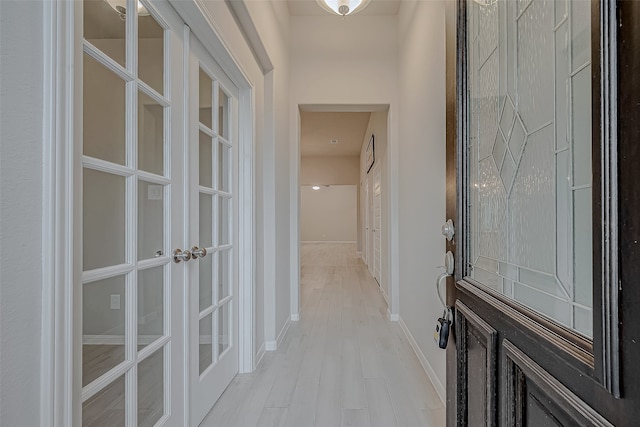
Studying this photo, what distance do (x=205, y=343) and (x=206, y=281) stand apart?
13.1 inches

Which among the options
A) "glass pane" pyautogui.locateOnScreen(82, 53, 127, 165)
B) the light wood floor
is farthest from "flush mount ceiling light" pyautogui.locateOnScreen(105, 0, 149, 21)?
the light wood floor

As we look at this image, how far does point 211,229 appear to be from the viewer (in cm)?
183

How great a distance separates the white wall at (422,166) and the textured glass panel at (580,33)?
128 cm

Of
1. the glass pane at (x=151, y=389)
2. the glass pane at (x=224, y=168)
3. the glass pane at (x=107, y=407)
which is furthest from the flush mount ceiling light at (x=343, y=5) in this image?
the glass pane at (x=107, y=407)

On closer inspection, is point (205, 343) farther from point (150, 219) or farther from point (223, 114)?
point (223, 114)

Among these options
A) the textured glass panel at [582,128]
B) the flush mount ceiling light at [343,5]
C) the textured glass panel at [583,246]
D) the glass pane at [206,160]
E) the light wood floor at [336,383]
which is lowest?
the light wood floor at [336,383]

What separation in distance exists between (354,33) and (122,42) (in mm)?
2815

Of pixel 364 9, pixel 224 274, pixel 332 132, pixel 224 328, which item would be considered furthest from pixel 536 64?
pixel 332 132

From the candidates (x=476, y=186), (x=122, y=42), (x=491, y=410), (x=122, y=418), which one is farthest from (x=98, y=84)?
(x=491, y=410)

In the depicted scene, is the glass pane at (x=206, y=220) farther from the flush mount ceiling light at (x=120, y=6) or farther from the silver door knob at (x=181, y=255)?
the flush mount ceiling light at (x=120, y=6)

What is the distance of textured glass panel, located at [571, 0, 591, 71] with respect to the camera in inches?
22.3

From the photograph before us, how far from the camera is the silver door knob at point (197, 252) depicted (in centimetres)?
154
